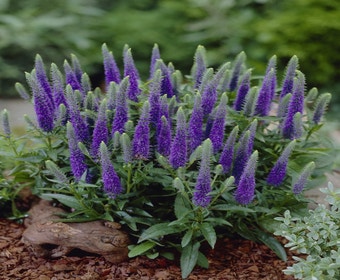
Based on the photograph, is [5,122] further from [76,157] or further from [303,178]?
[303,178]

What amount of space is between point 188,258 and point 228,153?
0.67 meters

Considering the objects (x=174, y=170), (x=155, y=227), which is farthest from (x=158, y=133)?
(x=155, y=227)

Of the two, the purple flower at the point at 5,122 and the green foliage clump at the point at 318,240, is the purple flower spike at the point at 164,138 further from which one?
the purple flower at the point at 5,122

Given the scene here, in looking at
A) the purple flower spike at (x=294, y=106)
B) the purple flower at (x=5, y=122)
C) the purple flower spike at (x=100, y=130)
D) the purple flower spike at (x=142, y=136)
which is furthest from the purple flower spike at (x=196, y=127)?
the purple flower at (x=5, y=122)

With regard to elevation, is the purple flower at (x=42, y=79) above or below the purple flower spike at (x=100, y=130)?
above

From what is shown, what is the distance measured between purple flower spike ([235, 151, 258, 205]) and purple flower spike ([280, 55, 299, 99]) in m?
0.80

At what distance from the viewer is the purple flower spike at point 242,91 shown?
3.26m

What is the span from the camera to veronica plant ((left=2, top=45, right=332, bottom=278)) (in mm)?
2846

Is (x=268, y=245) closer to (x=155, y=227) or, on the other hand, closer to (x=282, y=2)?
(x=155, y=227)

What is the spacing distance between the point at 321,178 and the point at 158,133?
4.36 feet

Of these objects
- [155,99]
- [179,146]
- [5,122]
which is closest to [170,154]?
[179,146]

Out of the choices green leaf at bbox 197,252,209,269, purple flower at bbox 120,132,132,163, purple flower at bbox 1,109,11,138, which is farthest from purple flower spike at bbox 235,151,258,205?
purple flower at bbox 1,109,11,138

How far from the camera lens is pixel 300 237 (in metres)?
2.82

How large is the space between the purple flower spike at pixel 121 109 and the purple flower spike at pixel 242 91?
77 centimetres
